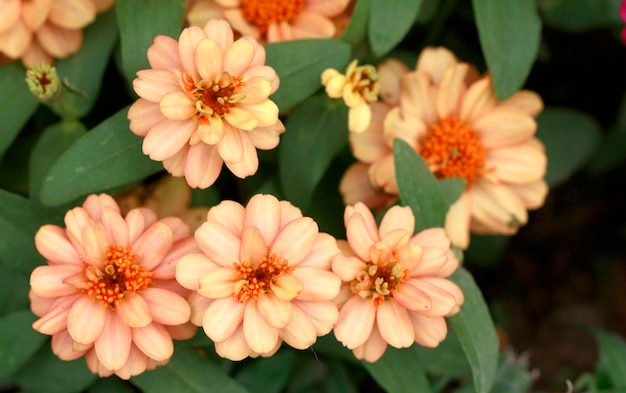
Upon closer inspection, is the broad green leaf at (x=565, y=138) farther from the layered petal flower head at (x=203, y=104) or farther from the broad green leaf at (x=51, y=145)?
the broad green leaf at (x=51, y=145)

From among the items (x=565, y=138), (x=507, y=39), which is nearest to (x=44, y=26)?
(x=507, y=39)

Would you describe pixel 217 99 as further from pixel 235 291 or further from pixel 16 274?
pixel 16 274

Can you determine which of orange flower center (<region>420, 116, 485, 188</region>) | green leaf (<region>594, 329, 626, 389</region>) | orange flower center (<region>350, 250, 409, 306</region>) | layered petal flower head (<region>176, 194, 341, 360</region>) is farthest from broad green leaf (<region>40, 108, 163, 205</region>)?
green leaf (<region>594, 329, 626, 389</region>)

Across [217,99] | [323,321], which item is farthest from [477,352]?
[217,99]

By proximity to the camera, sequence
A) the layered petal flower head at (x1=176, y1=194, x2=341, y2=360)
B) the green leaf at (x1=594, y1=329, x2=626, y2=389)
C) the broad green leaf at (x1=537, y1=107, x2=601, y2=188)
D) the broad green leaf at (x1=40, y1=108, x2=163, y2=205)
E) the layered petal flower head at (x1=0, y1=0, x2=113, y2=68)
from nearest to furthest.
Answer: the layered petal flower head at (x1=176, y1=194, x2=341, y2=360), the broad green leaf at (x1=40, y1=108, x2=163, y2=205), the layered petal flower head at (x1=0, y1=0, x2=113, y2=68), the green leaf at (x1=594, y1=329, x2=626, y2=389), the broad green leaf at (x1=537, y1=107, x2=601, y2=188)

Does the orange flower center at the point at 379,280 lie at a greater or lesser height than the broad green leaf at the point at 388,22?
lesser

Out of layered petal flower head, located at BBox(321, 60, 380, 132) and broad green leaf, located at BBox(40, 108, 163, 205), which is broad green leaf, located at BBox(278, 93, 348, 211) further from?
broad green leaf, located at BBox(40, 108, 163, 205)

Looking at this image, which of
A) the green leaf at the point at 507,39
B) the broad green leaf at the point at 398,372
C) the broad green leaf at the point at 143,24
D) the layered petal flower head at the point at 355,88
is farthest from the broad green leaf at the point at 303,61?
the broad green leaf at the point at 398,372
